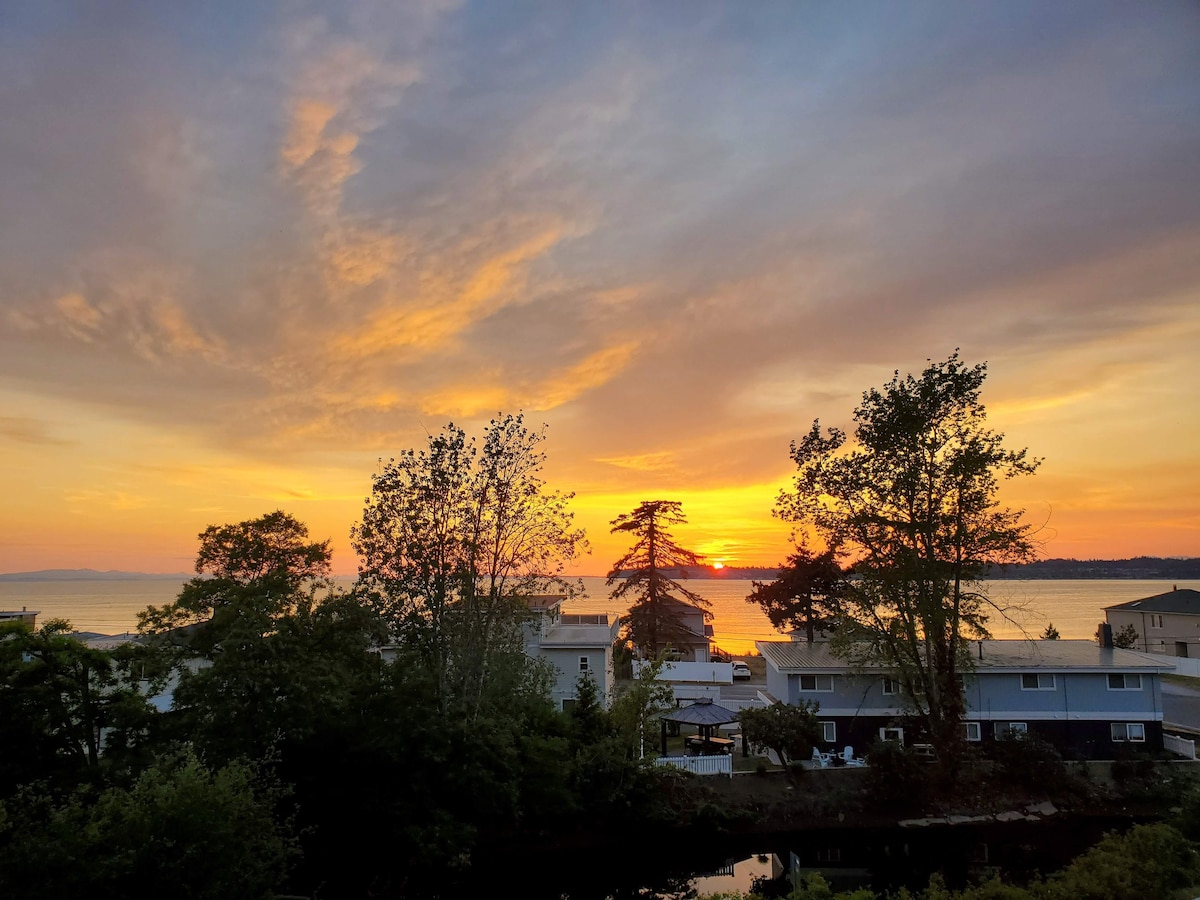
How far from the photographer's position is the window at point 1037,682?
3017 cm

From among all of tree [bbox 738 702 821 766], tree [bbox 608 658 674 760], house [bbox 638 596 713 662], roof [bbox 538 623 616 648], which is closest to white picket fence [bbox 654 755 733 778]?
tree [bbox 738 702 821 766]

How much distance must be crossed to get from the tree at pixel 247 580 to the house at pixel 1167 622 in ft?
157

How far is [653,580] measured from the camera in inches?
2088

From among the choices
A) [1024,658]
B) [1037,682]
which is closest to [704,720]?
[1037,682]

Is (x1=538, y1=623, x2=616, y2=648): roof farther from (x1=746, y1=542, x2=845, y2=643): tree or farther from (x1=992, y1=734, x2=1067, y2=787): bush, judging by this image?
(x1=992, y1=734, x2=1067, y2=787): bush

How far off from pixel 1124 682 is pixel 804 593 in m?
18.7

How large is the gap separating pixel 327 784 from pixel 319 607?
17.2 feet

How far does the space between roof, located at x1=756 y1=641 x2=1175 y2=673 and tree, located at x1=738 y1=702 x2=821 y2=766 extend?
233 cm

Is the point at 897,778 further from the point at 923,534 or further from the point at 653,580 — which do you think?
the point at 653,580

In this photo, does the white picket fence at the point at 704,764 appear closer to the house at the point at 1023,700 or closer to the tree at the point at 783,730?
the tree at the point at 783,730

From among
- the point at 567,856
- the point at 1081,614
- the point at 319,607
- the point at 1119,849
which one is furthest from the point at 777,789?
the point at 1081,614

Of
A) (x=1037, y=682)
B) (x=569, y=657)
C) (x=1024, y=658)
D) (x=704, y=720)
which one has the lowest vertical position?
(x=704, y=720)

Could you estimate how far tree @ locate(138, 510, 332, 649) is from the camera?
64.7 feet

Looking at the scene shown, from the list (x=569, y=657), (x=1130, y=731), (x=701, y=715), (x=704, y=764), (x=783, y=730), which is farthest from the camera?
(x=569, y=657)
